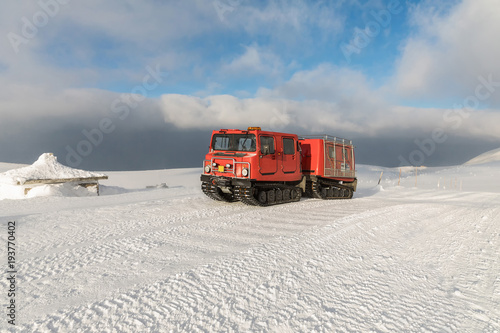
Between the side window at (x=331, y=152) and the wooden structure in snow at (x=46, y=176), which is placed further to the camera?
the side window at (x=331, y=152)

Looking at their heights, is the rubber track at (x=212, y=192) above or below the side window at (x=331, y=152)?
below

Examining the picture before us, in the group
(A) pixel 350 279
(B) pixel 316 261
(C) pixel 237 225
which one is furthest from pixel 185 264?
(C) pixel 237 225

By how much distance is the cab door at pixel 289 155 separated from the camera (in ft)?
38.7

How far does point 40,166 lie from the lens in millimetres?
13695

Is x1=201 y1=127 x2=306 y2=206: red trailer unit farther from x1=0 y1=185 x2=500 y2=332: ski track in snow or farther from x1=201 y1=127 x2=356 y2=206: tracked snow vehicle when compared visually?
x1=0 y1=185 x2=500 y2=332: ski track in snow

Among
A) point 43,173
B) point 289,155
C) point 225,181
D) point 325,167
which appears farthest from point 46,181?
point 325,167

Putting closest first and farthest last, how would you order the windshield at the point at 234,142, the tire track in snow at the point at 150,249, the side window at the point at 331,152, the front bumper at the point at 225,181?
the tire track in snow at the point at 150,249, the front bumper at the point at 225,181, the windshield at the point at 234,142, the side window at the point at 331,152

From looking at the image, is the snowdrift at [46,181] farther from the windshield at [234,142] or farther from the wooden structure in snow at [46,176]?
the windshield at [234,142]

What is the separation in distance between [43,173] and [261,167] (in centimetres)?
987

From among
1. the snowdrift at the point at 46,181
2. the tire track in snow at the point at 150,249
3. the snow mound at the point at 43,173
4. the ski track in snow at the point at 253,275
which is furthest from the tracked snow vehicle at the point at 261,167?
the snow mound at the point at 43,173

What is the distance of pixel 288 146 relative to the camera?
39.4ft

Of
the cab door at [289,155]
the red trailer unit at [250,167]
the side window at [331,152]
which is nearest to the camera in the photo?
the red trailer unit at [250,167]

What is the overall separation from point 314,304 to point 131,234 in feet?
14.0

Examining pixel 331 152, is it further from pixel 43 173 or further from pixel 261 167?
pixel 43 173
